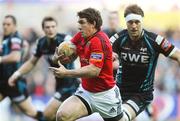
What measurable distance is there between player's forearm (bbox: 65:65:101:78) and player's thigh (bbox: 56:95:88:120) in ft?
1.42

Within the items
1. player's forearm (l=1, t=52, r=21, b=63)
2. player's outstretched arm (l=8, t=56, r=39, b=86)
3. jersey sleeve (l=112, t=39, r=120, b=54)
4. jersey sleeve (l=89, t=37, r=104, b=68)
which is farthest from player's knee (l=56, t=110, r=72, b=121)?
player's forearm (l=1, t=52, r=21, b=63)

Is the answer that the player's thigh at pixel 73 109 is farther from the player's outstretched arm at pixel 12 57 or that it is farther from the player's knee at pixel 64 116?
the player's outstretched arm at pixel 12 57

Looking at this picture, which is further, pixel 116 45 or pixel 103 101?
pixel 116 45

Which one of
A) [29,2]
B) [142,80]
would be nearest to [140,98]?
[142,80]

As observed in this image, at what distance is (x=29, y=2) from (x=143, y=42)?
671cm

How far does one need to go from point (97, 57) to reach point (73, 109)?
699 mm

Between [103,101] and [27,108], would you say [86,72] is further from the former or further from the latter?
[27,108]

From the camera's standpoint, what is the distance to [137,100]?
9.52 metres

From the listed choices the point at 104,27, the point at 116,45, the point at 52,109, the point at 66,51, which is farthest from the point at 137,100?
the point at 104,27

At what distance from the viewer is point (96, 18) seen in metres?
8.25

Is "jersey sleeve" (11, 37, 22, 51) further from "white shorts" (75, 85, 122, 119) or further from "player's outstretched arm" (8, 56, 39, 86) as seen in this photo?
"white shorts" (75, 85, 122, 119)

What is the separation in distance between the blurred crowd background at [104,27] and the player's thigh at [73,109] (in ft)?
21.0

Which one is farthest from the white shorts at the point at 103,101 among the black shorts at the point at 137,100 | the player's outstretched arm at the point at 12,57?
the player's outstretched arm at the point at 12,57

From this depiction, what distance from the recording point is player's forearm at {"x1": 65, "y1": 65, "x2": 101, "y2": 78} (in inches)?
310
